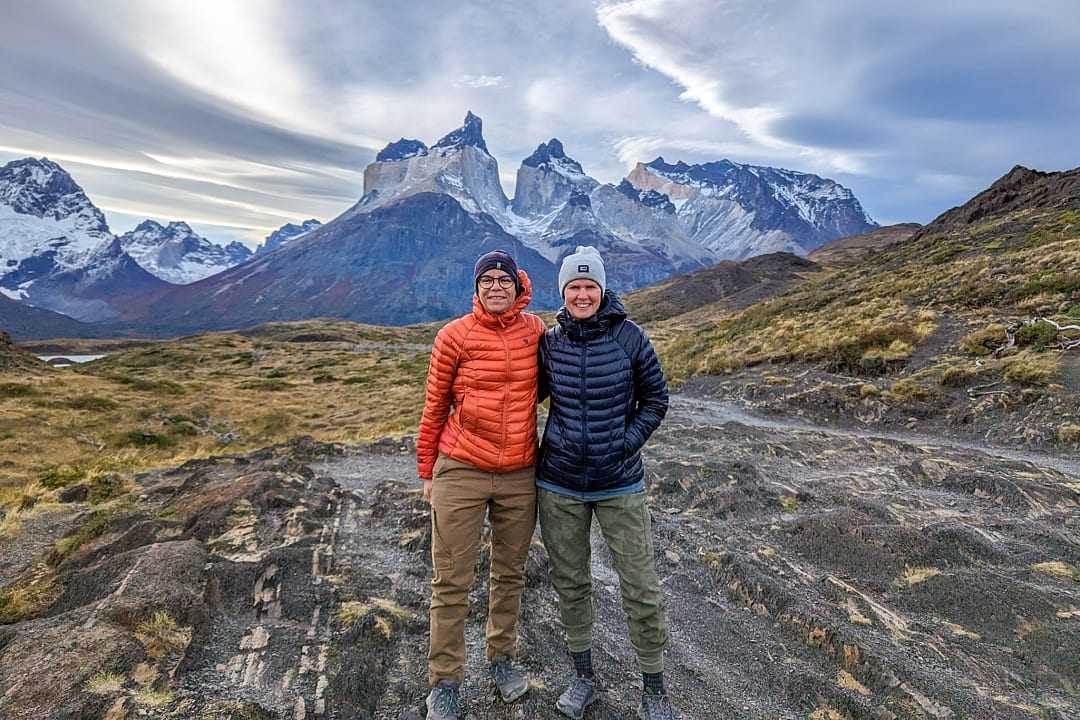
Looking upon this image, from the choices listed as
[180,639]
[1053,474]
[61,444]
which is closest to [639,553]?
[180,639]

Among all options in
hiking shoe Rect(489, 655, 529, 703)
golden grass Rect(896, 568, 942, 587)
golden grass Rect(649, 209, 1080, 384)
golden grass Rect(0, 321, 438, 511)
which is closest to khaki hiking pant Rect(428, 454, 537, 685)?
hiking shoe Rect(489, 655, 529, 703)

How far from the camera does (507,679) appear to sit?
16.5 ft

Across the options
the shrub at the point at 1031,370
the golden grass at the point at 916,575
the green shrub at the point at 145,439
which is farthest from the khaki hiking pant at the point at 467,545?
the green shrub at the point at 145,439

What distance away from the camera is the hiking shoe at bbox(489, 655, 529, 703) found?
16.3ft

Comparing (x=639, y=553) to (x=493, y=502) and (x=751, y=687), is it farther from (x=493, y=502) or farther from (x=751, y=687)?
(x=751, y=687)

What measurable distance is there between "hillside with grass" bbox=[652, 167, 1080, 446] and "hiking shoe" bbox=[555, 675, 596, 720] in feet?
51.5

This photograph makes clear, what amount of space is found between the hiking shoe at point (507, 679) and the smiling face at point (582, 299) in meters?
3.57

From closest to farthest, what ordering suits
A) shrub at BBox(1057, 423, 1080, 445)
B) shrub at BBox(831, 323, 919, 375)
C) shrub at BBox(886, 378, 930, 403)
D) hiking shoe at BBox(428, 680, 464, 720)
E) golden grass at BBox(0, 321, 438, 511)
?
hiking shoe at BBox(428, 680, 464, 720)
shrub at BBox(1057, 423, 1080, 445)
shrub at BBox(886, 378, 930, 403)
golden grass at BBox(0, 321, 438, 511)
shrub at BBox(831, 323, 919, 375)

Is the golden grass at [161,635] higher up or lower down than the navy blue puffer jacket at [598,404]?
lower down

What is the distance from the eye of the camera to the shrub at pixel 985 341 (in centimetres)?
1891

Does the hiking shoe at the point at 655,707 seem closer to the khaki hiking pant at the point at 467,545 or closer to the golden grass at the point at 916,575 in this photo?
the khaki hiking pant at the point at 467,545

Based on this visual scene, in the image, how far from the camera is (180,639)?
5340 mm

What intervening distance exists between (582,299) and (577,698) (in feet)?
12.8

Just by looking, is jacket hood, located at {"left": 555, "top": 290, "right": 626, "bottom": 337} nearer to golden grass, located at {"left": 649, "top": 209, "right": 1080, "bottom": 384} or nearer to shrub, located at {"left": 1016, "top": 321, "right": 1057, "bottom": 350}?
golden grass, located at {"left": 649, "top": 209, "right": 1080, "bottom": 384}
